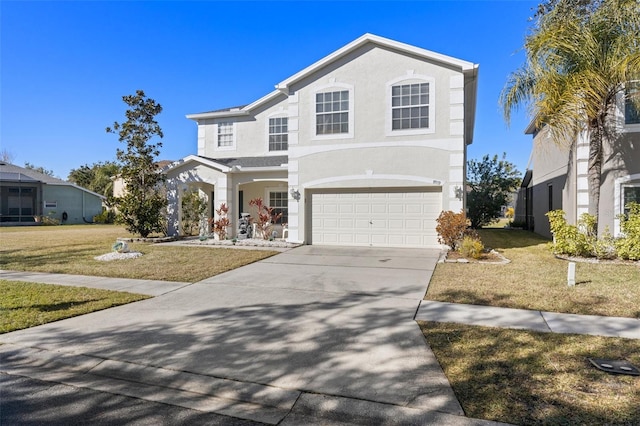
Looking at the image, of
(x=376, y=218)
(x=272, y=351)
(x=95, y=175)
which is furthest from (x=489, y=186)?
(x=95, y=175)

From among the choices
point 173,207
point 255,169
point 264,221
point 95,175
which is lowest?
point 264,221

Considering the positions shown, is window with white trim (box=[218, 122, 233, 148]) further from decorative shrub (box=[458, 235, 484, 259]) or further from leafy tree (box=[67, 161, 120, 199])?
leafy tree (box=[67, 161, 120, 199])

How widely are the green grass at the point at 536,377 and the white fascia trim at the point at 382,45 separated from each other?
34.1ft

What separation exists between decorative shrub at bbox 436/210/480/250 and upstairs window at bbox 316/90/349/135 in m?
5.14

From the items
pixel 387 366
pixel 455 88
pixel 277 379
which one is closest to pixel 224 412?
pixel 277 379

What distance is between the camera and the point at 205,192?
Answer: 18562 millimetres

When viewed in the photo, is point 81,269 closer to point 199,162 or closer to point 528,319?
point 199,162

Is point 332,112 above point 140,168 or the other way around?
above

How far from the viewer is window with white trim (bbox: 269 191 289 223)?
1747cm

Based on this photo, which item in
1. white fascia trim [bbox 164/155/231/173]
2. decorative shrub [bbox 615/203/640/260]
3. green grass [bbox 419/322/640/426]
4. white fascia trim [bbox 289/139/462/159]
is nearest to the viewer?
green grass [bbox 419/322/640/426]

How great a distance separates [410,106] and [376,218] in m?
4.47

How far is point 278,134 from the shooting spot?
57.6ft

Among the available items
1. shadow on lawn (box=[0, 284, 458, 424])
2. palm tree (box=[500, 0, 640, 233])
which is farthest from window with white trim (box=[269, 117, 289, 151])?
shadow on lawn (box=[0, 284, 458, 424])

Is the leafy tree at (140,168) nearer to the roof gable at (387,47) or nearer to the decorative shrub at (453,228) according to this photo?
the roof gable at (387,47)
